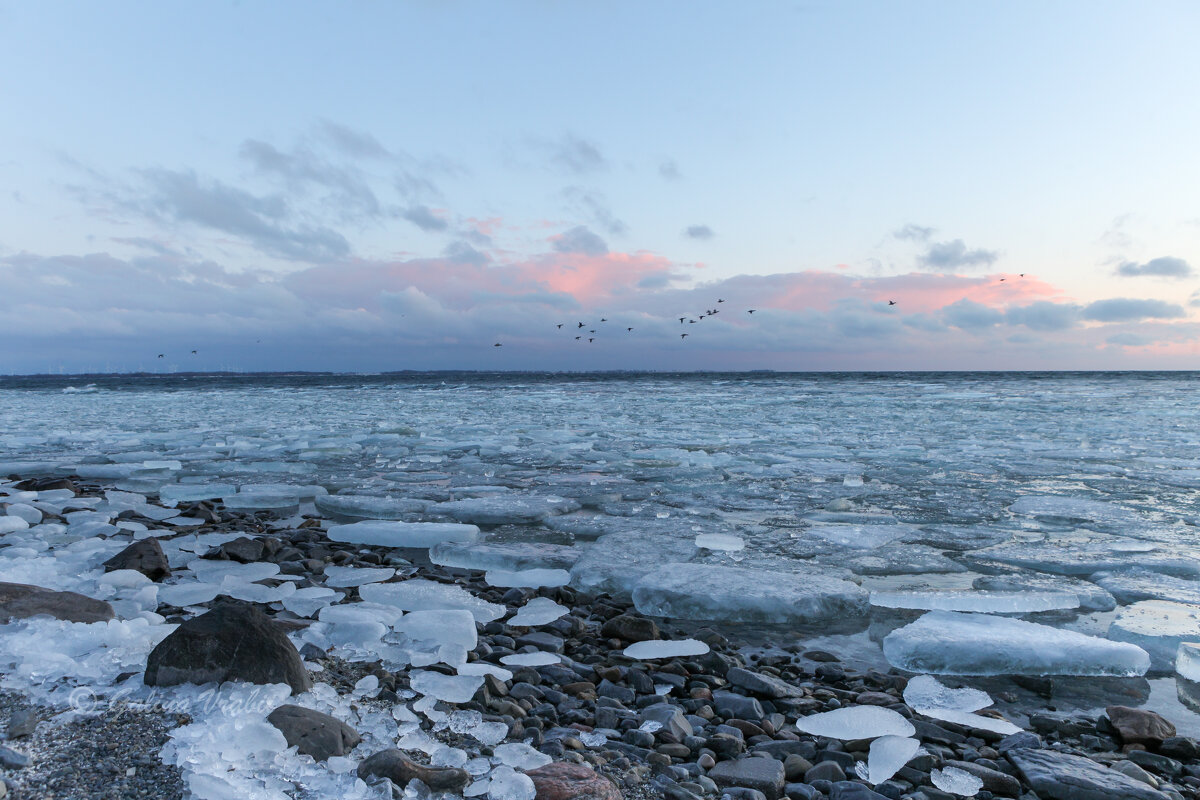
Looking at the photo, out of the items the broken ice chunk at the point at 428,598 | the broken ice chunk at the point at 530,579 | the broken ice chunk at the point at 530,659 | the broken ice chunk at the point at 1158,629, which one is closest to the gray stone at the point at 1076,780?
the broken ice chunk at the point at 1158,629

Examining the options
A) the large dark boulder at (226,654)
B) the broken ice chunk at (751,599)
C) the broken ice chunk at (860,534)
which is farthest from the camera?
the broken ice chunk at (860,534)

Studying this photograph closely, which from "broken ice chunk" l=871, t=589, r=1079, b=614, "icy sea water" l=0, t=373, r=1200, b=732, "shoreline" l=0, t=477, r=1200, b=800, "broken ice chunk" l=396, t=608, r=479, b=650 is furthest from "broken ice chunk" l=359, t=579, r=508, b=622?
"broken ice chunk" l=871, t=589, r=1079, b=614

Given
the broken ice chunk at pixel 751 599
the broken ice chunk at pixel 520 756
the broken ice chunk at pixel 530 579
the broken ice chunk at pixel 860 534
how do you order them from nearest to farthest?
the broken ice chunk at pixel 520 756
the broken ice chunk at pixel 751 599
the broken ice chunk at pixel 530 579
the broken ice chunk at pixel 860 534

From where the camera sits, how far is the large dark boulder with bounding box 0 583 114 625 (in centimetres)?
172

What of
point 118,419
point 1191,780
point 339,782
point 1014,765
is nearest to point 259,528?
point 339,782

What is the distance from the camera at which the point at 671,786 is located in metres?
1.30

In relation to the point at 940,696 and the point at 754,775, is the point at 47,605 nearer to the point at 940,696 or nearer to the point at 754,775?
the point at 754,775

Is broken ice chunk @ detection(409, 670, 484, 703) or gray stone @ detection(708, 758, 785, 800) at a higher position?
broken ice chunk @ detection(409, 670, 484, 703)

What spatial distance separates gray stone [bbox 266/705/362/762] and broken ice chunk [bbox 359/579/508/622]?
36.5 inches

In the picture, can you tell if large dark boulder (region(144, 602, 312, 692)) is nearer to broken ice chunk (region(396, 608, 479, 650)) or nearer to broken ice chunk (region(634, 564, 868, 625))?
broken ice chunk (region(396, 608, 479, 650))

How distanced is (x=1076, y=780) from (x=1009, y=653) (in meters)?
0.61

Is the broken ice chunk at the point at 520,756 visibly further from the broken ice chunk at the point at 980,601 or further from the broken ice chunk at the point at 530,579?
the broken ice chunk at the point at 980,601

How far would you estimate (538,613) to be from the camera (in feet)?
7.68

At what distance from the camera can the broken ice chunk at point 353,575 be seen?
2572mm
